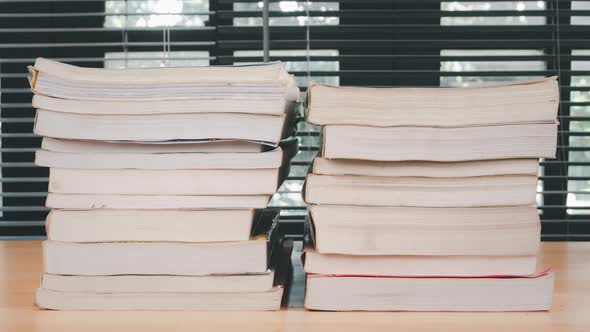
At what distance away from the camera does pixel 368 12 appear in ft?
5.39

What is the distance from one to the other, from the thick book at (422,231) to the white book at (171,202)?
0.07 meters

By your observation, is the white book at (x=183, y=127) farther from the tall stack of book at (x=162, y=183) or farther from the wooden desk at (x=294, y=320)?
the wooden desk at (x=294, y=320)

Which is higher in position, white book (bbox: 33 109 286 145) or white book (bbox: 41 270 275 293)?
white book (bbox: 33 109 286 145)

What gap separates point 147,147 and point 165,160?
0.03 metres

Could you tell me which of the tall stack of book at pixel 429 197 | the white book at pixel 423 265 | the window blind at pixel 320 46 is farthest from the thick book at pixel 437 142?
the window blind at pixel 320 46

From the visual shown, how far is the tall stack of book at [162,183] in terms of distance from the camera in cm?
71

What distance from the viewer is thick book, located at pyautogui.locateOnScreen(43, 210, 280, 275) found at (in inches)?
28.0

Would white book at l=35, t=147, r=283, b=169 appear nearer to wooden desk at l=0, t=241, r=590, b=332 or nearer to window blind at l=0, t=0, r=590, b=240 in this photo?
wooden desk at l=0, t=241, r=590, b=332

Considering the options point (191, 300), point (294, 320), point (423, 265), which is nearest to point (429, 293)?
point (423, 265)

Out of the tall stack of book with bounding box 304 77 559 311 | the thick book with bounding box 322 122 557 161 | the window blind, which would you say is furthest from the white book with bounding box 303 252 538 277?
the window blind

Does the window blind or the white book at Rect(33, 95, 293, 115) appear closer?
the white book at Rect(33, 95, 293, 115)

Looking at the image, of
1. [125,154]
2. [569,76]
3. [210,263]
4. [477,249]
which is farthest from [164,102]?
[569,76]

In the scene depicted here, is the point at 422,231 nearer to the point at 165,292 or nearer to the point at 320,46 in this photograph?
the point at 165,292

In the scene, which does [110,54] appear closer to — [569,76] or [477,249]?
[569,76]
